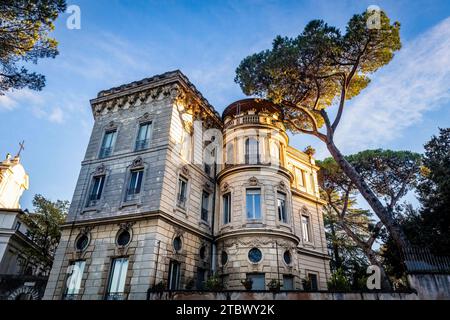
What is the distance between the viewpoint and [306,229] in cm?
2142

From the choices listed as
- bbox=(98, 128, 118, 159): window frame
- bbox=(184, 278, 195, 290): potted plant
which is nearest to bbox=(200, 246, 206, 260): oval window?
bbox=(184, 278, 195, 290): potted plant

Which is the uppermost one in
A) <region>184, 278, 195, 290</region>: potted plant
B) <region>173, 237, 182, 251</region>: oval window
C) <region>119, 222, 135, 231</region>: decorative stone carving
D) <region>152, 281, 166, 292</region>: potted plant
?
<region>119, 222, 135, 231</region>: decorative stone carving

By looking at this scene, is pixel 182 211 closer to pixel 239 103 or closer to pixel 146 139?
pixel 146 139

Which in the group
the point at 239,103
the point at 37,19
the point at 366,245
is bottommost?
the point at 366,245

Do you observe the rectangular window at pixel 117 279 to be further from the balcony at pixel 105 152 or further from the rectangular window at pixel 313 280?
the rectangular window at pixel 313 280

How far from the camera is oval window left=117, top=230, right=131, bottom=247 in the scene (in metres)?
13.8

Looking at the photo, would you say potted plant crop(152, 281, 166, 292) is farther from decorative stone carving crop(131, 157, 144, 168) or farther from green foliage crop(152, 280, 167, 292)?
decorative stone carving crop(131, 157, 144, 168)

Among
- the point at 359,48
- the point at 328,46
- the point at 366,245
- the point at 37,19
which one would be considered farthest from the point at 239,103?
the point at 366,245

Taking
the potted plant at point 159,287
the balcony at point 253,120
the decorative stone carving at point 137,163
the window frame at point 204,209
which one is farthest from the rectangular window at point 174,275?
the balcony at point 253,120

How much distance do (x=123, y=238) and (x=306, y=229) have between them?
13.8 meters

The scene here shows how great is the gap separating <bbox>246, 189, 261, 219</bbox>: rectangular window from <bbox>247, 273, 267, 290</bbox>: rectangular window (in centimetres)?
328

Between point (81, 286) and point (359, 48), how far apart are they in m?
20.4

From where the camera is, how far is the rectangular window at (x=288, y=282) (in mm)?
15127
